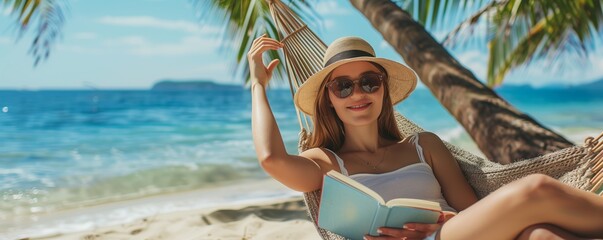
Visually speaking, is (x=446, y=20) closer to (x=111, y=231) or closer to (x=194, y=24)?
(x=111, y=231)

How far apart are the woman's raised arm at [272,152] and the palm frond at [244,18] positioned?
150 centimetres

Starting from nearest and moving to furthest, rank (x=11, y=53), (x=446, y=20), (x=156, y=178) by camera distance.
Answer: (x=446, y=20) < (x=156, y=178) < (x=11, y=53)

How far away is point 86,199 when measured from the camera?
19.4ft

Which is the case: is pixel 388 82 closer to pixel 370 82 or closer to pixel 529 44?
pixel 370 82

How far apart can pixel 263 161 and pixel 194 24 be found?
30228 mm

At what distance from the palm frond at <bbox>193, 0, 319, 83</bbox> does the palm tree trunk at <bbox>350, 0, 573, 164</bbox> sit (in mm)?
428

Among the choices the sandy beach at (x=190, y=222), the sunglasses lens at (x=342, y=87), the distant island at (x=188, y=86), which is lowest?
the distant island at (x=188, y=86)

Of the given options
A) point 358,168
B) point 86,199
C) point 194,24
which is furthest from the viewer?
point 194,24

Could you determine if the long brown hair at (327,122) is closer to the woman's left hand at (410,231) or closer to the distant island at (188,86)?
the woman's left hand at (410,231)

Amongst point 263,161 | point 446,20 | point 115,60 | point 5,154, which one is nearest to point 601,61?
point 115,60

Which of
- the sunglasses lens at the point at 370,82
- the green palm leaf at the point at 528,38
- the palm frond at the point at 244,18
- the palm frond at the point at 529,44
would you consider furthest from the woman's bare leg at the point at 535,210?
the palm frond at the point at 529,44

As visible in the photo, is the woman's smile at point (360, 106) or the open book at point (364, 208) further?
the woman's smile at point (360, 106)

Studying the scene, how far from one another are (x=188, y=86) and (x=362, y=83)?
3162 centimetres

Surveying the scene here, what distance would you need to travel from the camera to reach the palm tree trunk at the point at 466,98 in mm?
2688
